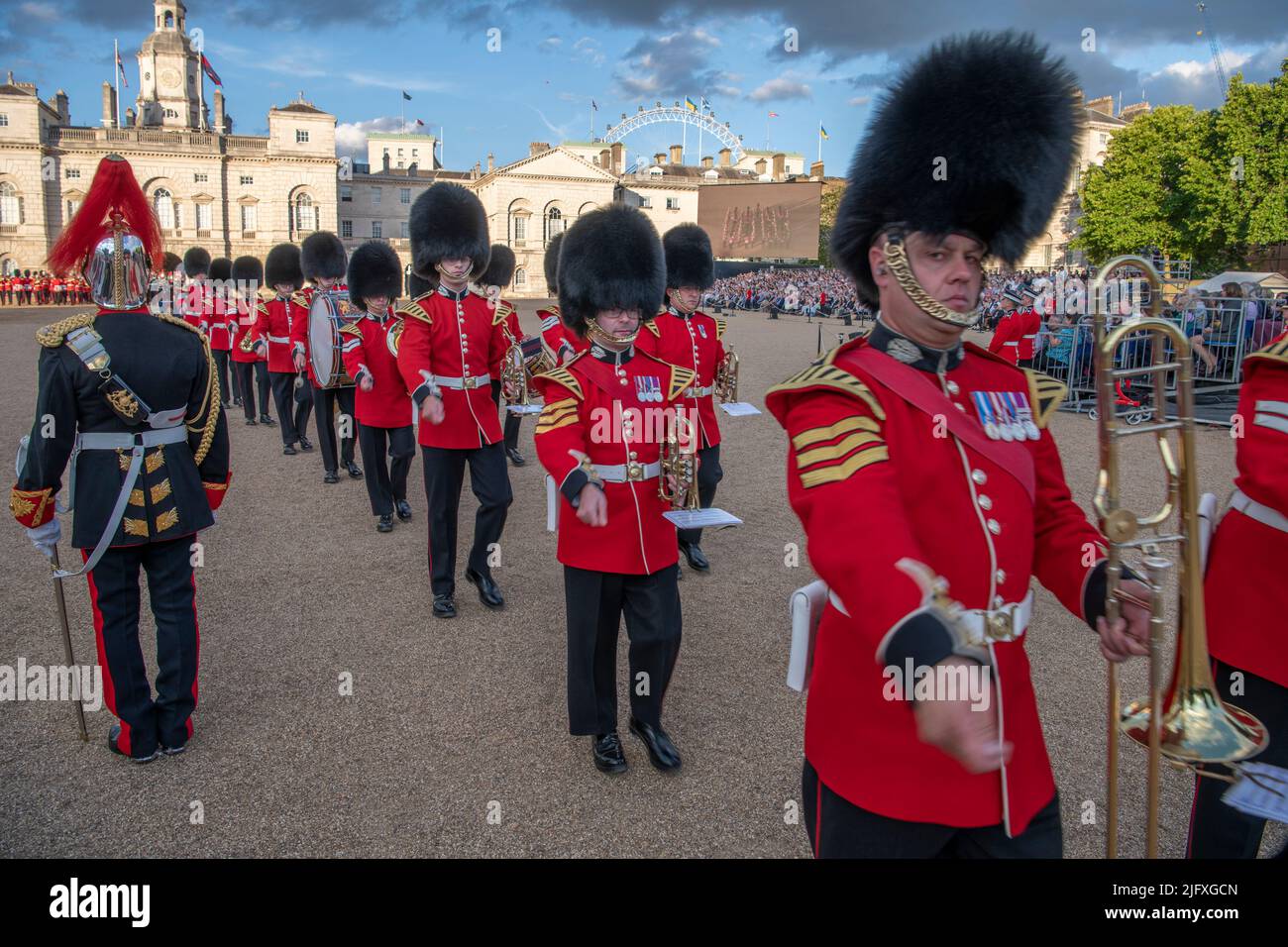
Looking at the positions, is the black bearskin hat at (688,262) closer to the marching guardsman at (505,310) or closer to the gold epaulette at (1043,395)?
the marching guardsman at (505,310)

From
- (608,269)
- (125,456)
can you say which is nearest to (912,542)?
(608,269)

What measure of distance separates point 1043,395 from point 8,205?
68.4 m

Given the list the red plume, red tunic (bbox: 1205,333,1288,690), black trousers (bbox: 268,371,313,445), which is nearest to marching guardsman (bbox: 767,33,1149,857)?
red tunic (bbox: 1205,333,1288,690)

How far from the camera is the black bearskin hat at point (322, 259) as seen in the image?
33.2 feet

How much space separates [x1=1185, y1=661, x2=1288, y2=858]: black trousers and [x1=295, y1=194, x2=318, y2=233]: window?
68.0 m

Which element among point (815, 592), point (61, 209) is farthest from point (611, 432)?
point (61, 209)

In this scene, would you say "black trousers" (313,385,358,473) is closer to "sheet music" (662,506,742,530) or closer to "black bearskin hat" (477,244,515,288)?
"black bearskin hat" (477,244,515,288)

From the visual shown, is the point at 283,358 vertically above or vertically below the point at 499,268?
below

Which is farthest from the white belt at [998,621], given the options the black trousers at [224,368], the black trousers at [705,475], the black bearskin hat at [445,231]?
the black trousers at [224,368]

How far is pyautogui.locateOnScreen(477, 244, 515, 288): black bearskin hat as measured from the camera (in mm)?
10836

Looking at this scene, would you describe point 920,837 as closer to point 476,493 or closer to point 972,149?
point 972,149

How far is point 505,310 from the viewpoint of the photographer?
5965 millimetres

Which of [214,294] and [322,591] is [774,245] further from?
[322,591]
